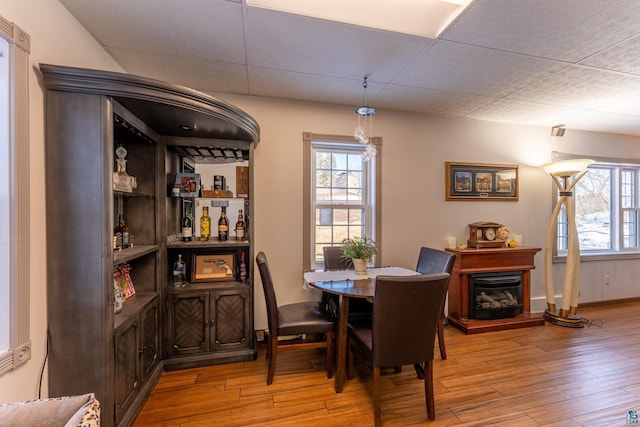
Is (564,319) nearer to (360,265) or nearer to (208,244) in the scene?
(360,265)

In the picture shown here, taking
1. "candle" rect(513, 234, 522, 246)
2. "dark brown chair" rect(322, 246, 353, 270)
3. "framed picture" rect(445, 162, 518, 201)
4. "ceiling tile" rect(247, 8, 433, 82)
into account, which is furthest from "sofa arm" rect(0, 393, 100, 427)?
"candle" rect(513, 234, 522, 246)

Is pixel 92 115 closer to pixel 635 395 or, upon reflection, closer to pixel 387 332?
pixel 387 332

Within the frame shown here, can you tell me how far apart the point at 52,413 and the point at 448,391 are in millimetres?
2328

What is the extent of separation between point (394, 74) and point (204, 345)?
2.92 meters

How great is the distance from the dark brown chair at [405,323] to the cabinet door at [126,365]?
154 centimetres

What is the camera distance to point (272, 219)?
293 centimetres

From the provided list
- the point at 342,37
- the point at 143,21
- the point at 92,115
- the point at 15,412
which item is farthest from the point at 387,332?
the point at 143,21

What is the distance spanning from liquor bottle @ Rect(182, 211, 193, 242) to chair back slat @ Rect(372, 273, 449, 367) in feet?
5.90

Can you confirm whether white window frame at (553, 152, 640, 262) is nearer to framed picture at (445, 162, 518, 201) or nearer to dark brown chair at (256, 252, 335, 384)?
framed picture at (445, 162, 518, 201)

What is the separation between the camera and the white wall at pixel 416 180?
2918 millimetres

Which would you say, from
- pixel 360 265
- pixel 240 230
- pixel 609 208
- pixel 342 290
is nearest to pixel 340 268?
pixel 360 265

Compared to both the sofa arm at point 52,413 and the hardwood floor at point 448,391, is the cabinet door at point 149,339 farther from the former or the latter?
the sofa arm at point 52,413

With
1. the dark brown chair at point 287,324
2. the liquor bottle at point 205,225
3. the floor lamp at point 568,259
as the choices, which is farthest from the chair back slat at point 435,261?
the liquor bottle at point 205,225

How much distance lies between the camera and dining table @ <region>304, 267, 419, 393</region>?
2045 millimetres
